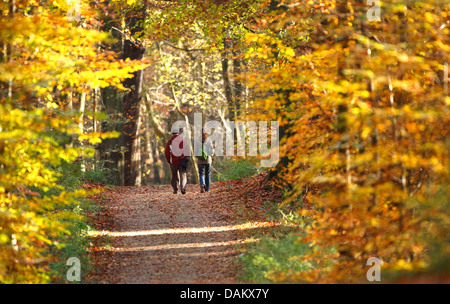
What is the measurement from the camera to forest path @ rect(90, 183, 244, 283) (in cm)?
988

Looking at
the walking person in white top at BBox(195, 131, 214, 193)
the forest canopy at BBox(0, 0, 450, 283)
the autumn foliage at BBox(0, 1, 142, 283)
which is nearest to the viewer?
the forest canopy at BBox(0, 0, 450, 283)

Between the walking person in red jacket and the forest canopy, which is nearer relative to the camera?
the forest canopy

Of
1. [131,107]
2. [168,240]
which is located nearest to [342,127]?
[168,240]

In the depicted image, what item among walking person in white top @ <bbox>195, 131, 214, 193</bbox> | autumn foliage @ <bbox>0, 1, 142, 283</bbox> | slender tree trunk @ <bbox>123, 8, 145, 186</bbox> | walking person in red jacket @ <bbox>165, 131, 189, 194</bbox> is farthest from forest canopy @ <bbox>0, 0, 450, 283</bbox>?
slender tree trunk @ <bbox>123, 8, 145, 186</bbox>

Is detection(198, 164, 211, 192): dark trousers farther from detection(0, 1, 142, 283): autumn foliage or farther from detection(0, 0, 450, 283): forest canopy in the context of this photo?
detection(0, 1, 142, 283): autumn foliage

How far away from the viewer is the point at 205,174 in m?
18.8

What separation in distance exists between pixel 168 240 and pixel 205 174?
665cm

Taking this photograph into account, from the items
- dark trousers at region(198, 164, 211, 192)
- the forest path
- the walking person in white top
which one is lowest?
the forest path

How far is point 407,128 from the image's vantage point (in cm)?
715

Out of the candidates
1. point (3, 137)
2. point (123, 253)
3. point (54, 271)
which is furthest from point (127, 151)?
point (3, 137)

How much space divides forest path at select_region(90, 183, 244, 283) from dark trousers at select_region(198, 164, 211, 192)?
59 cm

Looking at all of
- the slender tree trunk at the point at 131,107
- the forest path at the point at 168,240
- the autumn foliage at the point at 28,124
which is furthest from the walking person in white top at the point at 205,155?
the autumn foliage at the point at 28,124

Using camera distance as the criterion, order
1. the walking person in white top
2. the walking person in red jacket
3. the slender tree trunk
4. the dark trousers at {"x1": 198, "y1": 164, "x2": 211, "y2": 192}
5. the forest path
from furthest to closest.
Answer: the slender tree trunk, the dark trousers at {"x1": 198, "y1": 164, "x2": 211, "y2": 192}, the walking person in white top, the walking person in red jacket, the forest path

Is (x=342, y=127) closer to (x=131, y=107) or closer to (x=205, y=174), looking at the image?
(x=205, y=174)
